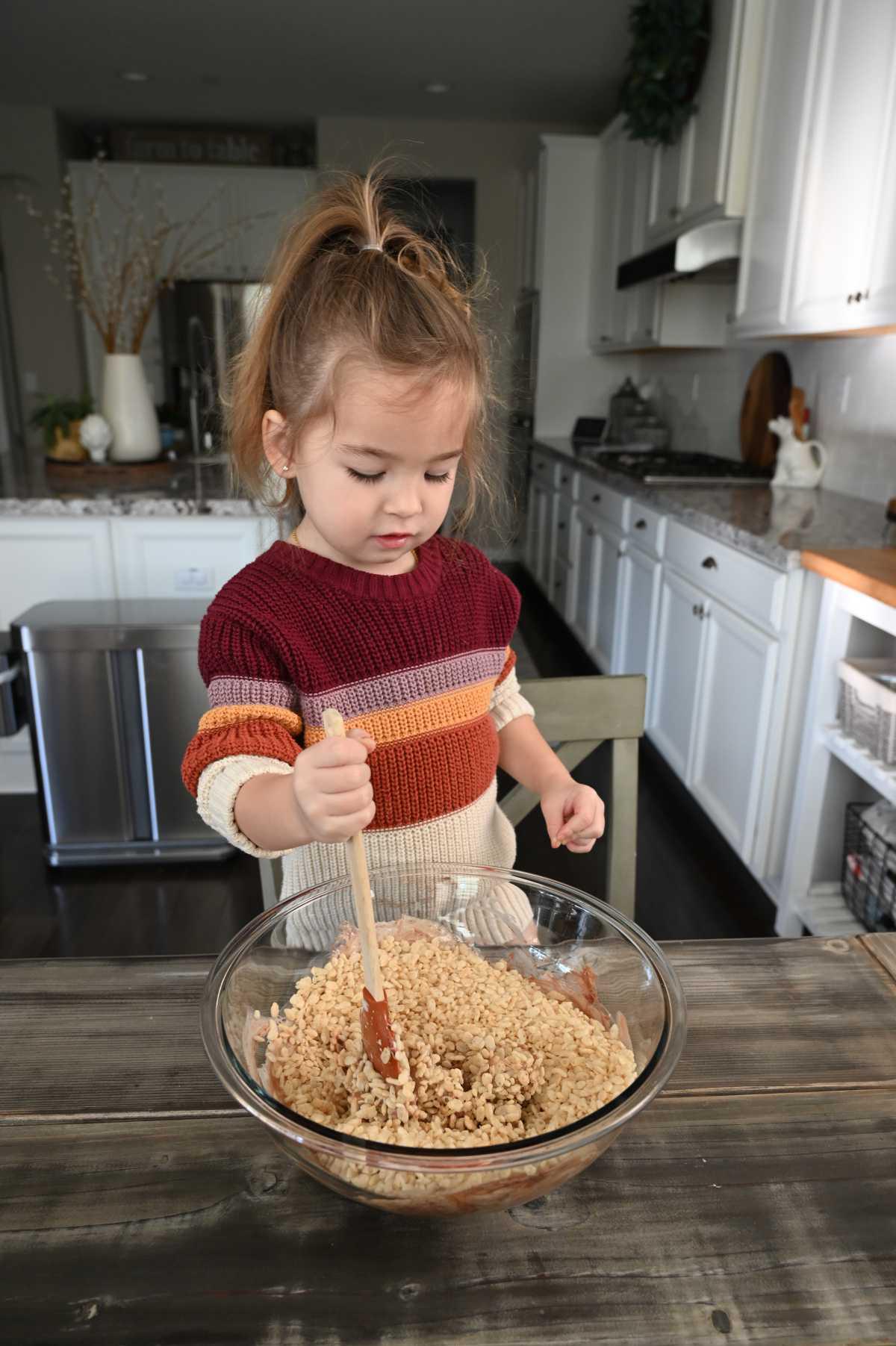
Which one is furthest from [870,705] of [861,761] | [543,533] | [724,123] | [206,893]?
[543,533]

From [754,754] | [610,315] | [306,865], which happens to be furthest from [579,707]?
[610,315]

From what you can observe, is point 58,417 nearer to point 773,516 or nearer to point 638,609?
point 638,609

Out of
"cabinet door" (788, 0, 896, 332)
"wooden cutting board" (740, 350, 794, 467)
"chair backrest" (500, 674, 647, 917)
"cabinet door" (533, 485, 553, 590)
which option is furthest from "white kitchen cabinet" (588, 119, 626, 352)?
"chair backrest" (500, 674, 647, 917)

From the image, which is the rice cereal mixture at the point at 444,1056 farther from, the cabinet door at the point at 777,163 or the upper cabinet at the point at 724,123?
the upper cabinet at the point at 724,123

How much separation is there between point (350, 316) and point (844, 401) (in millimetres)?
2295

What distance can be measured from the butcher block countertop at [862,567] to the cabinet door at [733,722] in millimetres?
214

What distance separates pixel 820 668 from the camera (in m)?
1.73

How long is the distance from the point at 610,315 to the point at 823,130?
7.79 feet

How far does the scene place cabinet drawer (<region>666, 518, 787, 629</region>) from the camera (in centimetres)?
185

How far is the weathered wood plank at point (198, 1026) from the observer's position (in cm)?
58

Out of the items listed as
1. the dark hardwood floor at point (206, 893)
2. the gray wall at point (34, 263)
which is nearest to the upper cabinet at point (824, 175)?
the dark hardwood floor at point (206, 893)

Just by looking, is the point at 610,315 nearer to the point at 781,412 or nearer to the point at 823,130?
the point at 781,412

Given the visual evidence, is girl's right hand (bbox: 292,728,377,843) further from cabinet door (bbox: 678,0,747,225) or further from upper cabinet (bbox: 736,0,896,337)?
cabinet door (bbox: 678,0,747,225)

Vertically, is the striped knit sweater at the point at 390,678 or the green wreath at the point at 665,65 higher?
the green wreath at the point at 665,65
